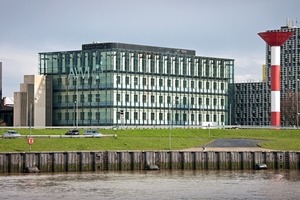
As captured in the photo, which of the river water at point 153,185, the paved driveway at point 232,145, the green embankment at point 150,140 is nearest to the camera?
the river water at point 153,185

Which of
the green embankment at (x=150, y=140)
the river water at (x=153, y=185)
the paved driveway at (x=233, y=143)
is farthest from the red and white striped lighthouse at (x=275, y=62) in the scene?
the river water at (x=153, y=185)

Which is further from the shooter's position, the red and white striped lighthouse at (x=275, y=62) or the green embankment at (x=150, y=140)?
the red and white striped lighthouse at (x=275, y=62)

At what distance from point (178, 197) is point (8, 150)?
47.1m

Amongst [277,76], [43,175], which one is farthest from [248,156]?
[277,76]

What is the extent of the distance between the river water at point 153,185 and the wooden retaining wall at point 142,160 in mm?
3981

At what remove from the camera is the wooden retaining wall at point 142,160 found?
373 feet

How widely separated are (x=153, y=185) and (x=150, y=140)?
45595 millimetres

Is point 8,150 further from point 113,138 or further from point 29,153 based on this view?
point 113,138

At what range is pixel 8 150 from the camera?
4966 inches

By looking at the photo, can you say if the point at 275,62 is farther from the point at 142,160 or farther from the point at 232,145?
the point at 142,160

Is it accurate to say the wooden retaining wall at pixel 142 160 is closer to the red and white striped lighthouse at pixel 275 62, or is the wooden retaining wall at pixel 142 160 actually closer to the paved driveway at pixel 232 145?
the paved driveway at pixel 232 145

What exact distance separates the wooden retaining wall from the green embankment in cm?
1264

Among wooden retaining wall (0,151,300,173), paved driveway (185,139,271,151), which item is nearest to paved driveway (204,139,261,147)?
paved driveway (185,139,271,151)

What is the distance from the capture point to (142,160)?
391 feet
